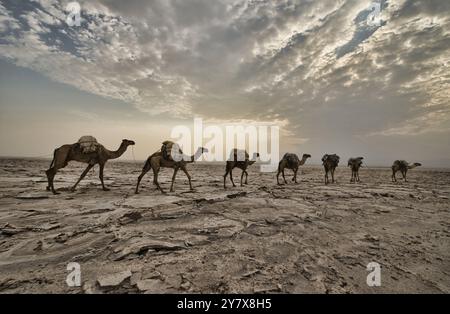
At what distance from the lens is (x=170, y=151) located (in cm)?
934

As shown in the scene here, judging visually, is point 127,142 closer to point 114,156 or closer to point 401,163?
point 114,156

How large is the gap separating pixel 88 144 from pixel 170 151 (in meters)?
3.45

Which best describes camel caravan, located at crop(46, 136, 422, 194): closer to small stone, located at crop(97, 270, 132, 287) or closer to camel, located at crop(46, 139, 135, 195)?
camel, located at crop(46, 139, 135, 195)

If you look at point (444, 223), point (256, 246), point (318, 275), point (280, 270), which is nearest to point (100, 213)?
point (256, 246)

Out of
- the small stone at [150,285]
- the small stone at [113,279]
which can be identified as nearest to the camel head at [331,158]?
the small stone at [150,285]

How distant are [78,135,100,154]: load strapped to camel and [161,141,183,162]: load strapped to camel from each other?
2923 mm

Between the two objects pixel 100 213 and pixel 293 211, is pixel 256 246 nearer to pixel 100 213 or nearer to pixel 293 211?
pixel 293 211

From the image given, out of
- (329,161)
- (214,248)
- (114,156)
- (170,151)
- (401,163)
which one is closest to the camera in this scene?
(214,248)

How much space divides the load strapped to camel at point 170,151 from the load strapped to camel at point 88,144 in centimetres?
292

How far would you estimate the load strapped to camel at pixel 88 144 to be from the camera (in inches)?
352

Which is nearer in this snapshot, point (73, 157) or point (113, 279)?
point (113, 279)

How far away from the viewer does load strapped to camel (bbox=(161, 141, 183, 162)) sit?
9.30 m

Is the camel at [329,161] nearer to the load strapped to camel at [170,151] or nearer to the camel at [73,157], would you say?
the load strapped to camel at [170,151]

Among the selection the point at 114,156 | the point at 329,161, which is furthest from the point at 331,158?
the point at 114,156
